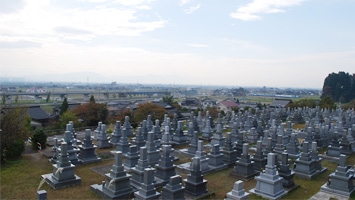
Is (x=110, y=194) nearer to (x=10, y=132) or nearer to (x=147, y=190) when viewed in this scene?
(x=147, y=190)

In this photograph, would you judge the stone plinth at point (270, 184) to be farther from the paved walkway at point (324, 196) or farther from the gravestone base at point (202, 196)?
the gravestone base at point (202, 196)

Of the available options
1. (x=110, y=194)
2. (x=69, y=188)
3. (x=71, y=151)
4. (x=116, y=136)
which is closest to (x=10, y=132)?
(x=71, y=151)

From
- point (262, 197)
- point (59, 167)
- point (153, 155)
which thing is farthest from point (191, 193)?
point (59, 167)

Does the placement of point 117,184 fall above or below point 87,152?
above

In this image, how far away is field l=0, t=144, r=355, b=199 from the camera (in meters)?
10.3

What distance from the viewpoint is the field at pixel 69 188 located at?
10.3m

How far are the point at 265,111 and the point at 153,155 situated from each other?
76.8 feet

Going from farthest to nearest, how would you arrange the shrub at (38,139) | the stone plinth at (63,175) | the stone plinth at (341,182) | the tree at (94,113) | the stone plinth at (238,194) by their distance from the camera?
the tree at (94,113) < the shrub at (38,139) < the stone plinth at (63,175) < the stone plinth at (341,182) < the stone plinth at (238,194)

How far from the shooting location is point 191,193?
33.4ft

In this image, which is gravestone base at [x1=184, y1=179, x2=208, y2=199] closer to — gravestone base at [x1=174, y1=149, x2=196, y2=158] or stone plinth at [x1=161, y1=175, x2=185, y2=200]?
stone plinth at [x1=161, y1=175, x2=185, y2=200]

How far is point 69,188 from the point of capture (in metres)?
10.8

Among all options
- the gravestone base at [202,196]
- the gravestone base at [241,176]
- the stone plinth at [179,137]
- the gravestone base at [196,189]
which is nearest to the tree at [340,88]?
the stone plinth at [179,137]

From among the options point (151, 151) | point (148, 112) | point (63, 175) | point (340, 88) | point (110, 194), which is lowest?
point (110, 194)

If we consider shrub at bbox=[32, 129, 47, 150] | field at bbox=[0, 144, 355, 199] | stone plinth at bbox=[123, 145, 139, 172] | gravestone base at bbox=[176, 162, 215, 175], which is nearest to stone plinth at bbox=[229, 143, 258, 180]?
field at bbox=[0, 144, 355, 199]
